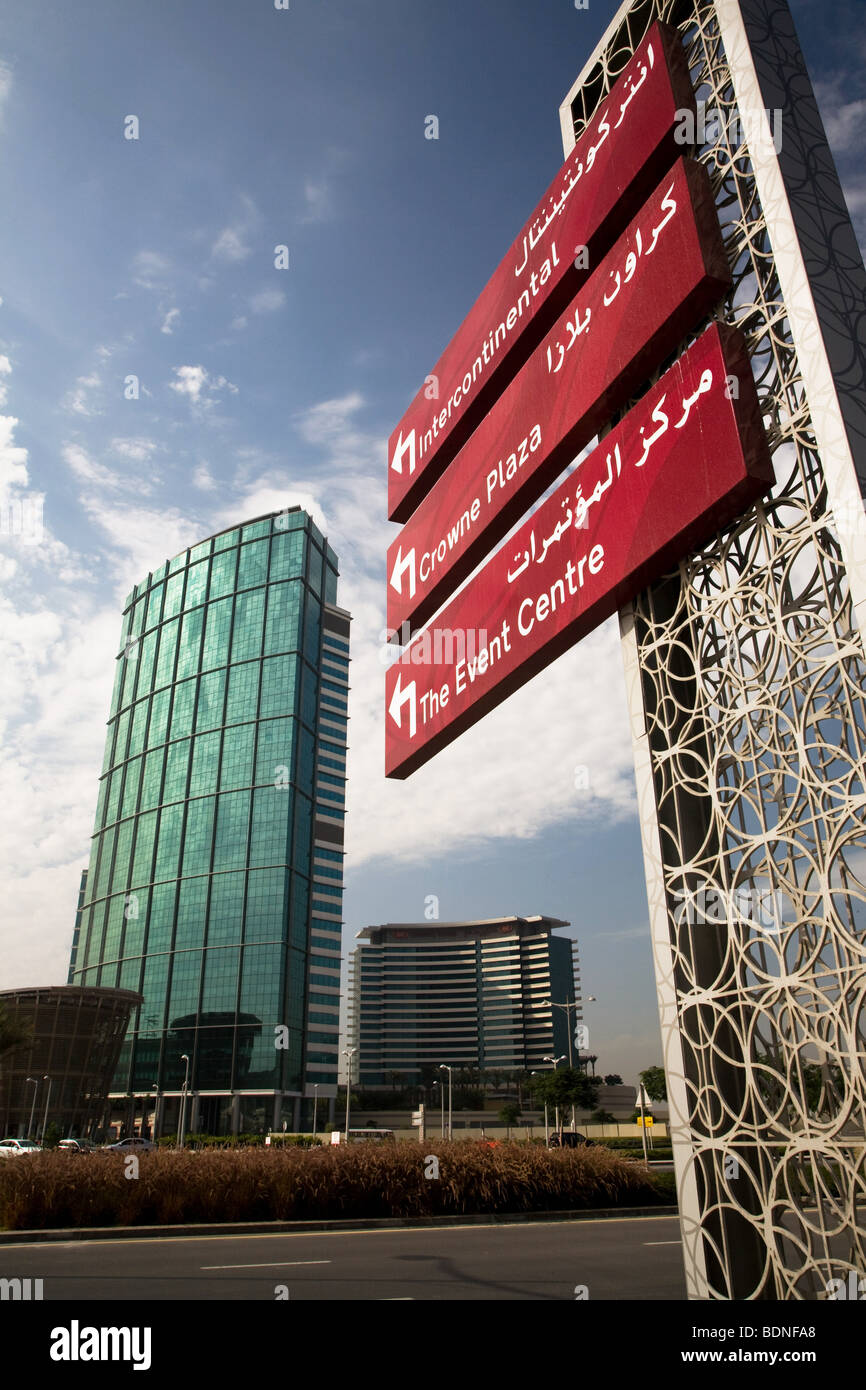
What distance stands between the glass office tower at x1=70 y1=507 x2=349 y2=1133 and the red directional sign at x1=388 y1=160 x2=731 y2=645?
286 feet

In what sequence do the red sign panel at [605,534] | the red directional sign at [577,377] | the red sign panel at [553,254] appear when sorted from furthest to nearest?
the red sign panel at [553,254]
the red directional sign at [577,377]
the red sign panel at [605,534]

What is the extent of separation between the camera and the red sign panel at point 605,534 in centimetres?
488

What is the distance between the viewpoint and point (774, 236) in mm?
4969

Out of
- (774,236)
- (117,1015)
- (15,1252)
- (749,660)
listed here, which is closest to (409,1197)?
(15,1252)

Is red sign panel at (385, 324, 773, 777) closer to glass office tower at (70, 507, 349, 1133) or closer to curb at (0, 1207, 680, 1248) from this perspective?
curb at (0, 1207, 680, 1248)

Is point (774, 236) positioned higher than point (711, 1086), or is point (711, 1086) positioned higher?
point (774, 236)

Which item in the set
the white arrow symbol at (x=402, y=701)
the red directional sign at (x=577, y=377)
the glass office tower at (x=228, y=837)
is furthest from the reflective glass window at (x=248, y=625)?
the red directional sign at (x=577, y=377)

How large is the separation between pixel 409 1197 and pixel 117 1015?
6306cm

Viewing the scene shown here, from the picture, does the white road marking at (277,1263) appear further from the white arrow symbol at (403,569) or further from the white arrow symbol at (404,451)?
the white arrow symbol at (404,451)

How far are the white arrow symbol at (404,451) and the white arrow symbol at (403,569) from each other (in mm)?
959

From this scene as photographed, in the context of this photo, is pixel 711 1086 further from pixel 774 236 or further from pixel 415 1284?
pixel 415 1284

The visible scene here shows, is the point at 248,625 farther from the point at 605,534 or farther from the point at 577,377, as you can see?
the point at 605,534

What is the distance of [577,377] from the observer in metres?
6.49
